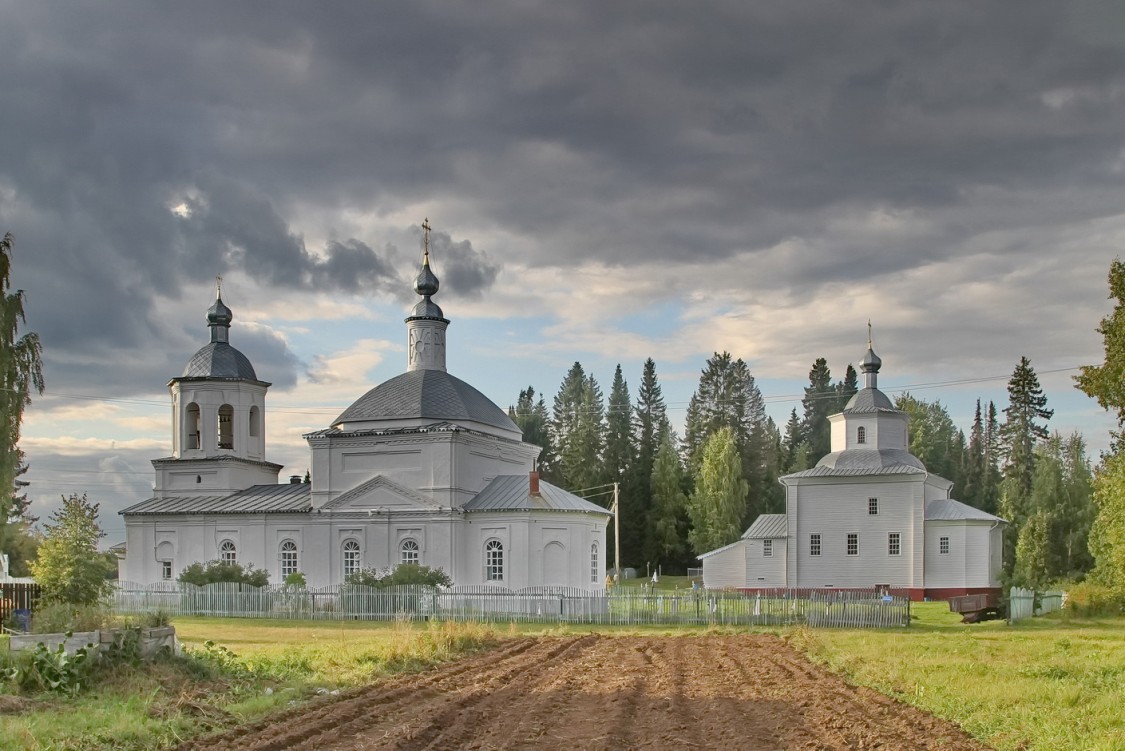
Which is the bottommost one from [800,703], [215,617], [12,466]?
[215,617]

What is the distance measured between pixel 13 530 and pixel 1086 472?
50768 millimetres

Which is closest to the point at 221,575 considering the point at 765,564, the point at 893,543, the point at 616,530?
the point at 616,530

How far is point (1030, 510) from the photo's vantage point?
6044 cm

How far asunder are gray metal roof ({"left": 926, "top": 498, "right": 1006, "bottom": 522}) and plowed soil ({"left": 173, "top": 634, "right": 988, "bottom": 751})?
3263cm

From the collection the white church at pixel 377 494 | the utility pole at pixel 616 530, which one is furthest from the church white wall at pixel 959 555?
the white church at pixel 377 494

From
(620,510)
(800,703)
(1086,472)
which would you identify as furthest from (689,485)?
(800,703)

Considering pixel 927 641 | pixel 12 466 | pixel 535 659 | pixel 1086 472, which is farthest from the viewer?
pixel 1086 472

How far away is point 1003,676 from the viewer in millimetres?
17609

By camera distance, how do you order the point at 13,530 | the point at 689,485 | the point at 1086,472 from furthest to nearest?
1. the point at 689,485
2. the point at 1086,472
3. the point at 13,530

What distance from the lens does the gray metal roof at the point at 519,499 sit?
42.0 m

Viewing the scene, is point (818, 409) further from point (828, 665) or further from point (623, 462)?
point (828, 665)

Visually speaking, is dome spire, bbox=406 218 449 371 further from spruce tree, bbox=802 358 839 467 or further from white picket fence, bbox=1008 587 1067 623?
spruce tree, bbox=802 358 839 467

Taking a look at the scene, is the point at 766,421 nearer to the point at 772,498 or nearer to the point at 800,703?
the point at 772,498

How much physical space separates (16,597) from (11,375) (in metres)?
8.13
